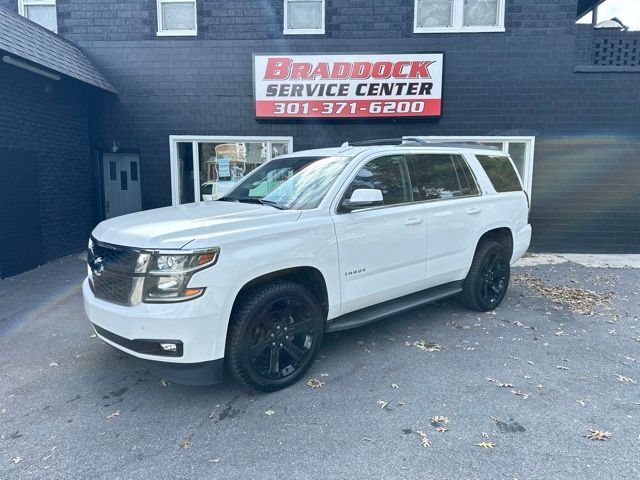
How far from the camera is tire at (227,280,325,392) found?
3.17m

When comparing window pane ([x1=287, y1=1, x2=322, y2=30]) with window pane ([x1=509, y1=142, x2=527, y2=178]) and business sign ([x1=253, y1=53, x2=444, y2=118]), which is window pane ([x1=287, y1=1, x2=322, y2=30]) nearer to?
business sign ([x1=253, y1=53, x2=444, y2=118])

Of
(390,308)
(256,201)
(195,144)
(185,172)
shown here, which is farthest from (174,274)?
(185,172)

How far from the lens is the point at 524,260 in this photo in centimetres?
851

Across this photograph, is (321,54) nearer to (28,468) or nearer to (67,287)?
(67,287)

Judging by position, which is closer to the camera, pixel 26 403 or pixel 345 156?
pixel 26 403

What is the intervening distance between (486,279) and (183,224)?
376 cm

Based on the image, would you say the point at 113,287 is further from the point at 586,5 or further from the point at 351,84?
the point at 586,5

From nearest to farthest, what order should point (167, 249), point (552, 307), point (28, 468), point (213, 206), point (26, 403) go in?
point (28, 468)
point (167, 249)
point (26, 403)
point (213, 206)
point (552, 307)

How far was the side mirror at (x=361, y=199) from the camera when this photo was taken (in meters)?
3.62

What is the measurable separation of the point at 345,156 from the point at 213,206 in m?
1.35

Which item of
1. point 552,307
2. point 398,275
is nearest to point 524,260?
point 552,307

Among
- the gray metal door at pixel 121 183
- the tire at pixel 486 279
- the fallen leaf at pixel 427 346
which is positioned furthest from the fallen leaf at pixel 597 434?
the gray metal door at pixel 121 183

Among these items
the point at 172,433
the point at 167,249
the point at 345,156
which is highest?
the point at 345,156

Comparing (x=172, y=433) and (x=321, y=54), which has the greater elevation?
(x=321, y=54)
